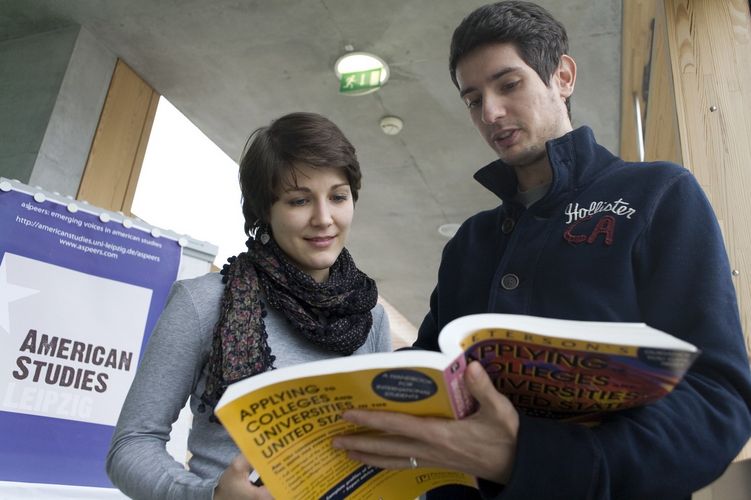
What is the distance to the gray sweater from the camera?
40.0 inches

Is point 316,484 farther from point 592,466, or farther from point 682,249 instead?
point 682,249

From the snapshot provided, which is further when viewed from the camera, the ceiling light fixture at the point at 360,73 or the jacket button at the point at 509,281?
the ceiling light fixture at the point at 360,73

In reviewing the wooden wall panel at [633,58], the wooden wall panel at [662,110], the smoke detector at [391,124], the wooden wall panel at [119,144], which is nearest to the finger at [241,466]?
the wooden wall panel at [662,110]

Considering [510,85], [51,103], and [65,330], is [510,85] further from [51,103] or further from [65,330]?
[51,103]

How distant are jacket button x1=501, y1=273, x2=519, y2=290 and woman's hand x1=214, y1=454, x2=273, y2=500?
1.50 feet

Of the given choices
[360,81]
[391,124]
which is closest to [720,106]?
[360,81]

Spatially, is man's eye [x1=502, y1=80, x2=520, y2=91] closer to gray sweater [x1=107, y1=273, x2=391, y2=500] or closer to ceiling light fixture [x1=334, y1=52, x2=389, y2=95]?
gray sweater [x1=107, y1=273, x2=391, y2=500]

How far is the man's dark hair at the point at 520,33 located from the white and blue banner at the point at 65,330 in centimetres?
156

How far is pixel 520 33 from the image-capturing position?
43.8 inches

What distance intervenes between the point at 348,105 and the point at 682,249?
3556mm

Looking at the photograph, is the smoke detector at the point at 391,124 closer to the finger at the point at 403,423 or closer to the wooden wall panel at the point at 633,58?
the wooden wall panel at the point at 633,58

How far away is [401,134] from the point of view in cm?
441

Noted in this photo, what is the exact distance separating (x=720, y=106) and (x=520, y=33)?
0.69 metres

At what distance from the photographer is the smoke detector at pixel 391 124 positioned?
4219 mm
